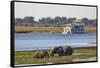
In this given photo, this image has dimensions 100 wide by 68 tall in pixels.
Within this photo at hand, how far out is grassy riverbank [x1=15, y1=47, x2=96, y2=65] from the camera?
6.75 ft

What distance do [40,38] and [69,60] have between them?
36 cm

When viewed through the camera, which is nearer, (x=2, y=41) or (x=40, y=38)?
(x=2, y=41)

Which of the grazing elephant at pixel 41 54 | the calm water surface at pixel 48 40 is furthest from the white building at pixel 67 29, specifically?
the grazing elephant at pixel 41 54

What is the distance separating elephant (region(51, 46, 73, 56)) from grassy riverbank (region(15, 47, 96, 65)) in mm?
37

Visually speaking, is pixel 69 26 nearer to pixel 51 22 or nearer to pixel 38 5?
pixel 51 22

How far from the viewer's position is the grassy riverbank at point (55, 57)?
2.06 m

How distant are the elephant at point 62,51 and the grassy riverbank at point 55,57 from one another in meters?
0.04

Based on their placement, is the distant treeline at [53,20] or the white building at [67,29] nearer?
the distant treeline at [53,20]

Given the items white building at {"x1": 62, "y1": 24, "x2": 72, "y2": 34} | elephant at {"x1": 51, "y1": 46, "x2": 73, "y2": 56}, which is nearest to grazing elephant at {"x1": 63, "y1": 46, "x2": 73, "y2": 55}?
elephant at {"x1": 51, "y1": 46, "x2": 73, "y2": 56}

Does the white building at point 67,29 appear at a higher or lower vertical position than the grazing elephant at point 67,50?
higher

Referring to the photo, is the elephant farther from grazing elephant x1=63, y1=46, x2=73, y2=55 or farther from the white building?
the white building

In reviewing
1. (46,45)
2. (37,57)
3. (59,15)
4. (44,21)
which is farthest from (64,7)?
(37,57)

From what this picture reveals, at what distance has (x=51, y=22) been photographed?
7.18 ft

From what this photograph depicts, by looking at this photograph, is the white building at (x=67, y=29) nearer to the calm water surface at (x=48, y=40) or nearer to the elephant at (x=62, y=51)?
the calm water surface at (x=48, y=40)
